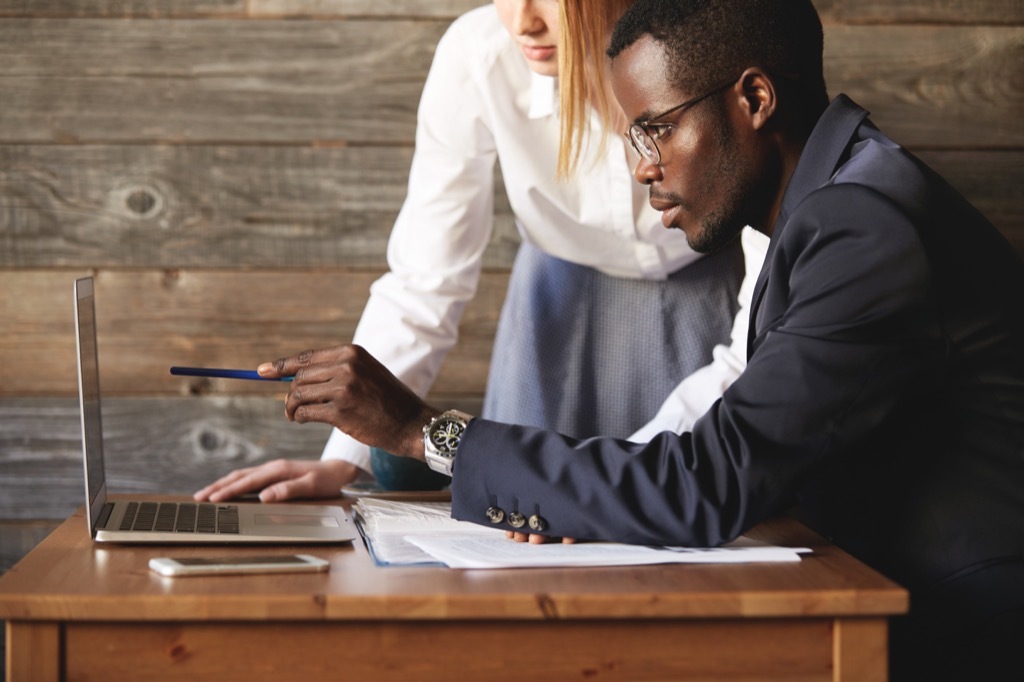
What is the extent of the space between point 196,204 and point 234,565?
4.19 ft

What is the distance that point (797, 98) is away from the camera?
119 cm

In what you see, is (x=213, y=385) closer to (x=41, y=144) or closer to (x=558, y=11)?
(x=41, y=144)

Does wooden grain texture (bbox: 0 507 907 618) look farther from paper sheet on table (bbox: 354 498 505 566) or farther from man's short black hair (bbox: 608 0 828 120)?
man's short black hair (bbox: 608 0 828 120)

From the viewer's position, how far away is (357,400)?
107cm

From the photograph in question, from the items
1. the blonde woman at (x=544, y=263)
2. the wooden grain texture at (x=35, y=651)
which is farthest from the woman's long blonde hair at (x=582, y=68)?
the wooden grain texture at (x=35, y=651)

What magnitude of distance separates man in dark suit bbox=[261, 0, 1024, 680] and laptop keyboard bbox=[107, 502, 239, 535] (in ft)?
0.41

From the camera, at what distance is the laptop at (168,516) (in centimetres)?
101

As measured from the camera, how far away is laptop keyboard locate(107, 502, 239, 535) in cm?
105

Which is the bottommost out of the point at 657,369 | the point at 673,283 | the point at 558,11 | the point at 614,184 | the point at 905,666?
the point at 905,666

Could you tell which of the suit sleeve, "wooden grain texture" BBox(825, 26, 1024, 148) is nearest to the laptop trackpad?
the suit sleeve

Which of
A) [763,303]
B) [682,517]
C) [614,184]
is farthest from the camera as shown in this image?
[614,184]

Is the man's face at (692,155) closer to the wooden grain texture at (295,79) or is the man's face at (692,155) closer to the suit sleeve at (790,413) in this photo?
the suit sleeve at (790,413)

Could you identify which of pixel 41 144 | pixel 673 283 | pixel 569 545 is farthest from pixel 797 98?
pixel 41 144

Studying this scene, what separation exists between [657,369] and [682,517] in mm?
857
